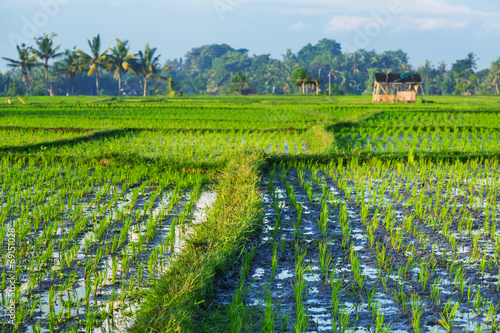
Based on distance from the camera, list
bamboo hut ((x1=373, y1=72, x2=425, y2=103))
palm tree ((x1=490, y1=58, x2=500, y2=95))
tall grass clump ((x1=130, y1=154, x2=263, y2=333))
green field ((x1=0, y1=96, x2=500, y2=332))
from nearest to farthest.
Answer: tall grass clump ((x1=130, y1=154, x2=263, y2=333)) < green field ((x1=0, y1=96, x2=500, y2=332)) < bamboo hut ((x1=373, y1=72, x2=425, y2=103)) < palm tree ((x1=490, y1=58, x2=500, y2=95))

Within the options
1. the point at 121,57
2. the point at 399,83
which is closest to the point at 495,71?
the point at 399,83

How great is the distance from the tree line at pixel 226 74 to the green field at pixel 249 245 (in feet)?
89.7

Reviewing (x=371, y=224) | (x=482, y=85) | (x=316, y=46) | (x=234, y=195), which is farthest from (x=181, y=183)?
(x=316, y=46)

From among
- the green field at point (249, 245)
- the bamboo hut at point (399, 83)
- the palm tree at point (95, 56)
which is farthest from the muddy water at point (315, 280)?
the palm tree at point (95, 56)

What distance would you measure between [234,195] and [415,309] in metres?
2.05

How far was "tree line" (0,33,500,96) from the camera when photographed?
116ft

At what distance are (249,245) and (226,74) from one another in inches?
2251

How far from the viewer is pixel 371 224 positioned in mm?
3744

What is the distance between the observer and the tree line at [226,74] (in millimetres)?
35250

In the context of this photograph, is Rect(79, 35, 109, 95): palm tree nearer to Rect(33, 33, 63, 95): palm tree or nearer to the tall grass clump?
Rect(33, 33, 63, 95): palm tree

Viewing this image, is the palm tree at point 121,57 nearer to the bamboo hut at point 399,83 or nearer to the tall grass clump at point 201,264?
the bamboo hut at point 399,83

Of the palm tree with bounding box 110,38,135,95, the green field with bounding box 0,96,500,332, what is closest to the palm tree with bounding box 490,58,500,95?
the palm tree with bounding box 110,38,135,95

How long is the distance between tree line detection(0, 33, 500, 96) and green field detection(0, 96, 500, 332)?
27.3m

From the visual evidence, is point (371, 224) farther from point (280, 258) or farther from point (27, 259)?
point (27, 259)
